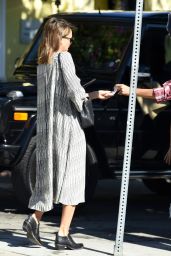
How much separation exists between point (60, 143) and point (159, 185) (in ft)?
11.6

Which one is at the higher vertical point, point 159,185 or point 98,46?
point 98,46

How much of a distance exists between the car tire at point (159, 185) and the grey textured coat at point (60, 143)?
334cm

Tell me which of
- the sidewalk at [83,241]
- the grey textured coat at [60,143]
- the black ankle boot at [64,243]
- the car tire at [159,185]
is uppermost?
the grey textured coat at [60,143]

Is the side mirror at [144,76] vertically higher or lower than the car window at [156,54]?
lower

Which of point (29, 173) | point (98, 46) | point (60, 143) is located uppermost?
point (98, 46)

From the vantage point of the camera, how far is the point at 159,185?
10.3m

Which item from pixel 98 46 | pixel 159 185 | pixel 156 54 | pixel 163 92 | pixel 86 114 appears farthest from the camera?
pixel 159 185

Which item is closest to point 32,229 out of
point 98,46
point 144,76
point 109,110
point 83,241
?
point 83,241

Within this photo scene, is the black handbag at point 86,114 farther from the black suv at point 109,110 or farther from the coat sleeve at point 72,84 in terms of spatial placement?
the black suv at point 109,110

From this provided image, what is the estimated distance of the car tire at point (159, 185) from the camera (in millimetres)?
10258

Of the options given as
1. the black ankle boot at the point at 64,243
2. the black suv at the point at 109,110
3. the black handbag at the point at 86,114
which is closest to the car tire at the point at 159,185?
the black suv at the point at 109,110

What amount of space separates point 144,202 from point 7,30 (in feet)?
18.5

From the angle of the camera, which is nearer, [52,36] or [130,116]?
[130,116]

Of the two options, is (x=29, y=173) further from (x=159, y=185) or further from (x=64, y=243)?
(x=159, y=185)
